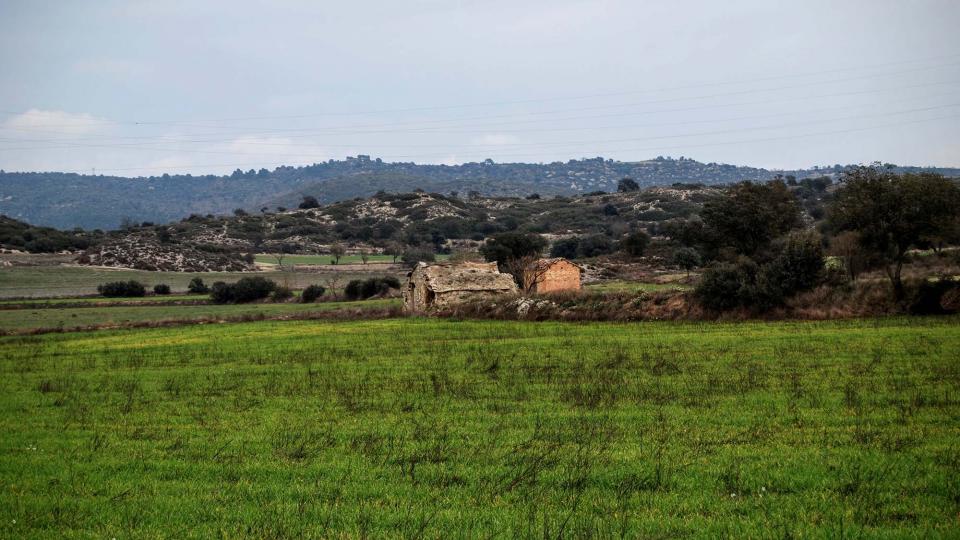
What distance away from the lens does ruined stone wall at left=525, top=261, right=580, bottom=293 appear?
5947cm

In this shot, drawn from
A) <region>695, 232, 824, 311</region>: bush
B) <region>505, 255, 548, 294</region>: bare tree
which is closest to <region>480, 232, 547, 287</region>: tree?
<region>505, 255, 548, 294</region>: bare tree

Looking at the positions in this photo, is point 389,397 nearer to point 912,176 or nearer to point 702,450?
point 702,450

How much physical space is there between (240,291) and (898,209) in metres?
58.4

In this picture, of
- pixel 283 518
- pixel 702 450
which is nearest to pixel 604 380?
pixel 702 450

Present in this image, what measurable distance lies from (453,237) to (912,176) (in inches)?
4718

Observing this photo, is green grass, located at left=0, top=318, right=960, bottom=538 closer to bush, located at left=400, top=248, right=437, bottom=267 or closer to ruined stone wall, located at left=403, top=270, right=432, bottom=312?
ruined stone wall, located at left=403, top=270, right=432, bottom=312

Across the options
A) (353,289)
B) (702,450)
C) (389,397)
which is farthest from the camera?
(353,289)

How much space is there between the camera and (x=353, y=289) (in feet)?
257

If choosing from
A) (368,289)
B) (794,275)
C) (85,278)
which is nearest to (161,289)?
(85,278)

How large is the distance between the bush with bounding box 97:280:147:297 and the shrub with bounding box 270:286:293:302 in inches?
553

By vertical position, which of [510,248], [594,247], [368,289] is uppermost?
[510,248]

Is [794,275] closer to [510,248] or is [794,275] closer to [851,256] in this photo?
[851,256]

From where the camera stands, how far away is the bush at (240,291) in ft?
255

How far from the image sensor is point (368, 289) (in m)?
78.2
